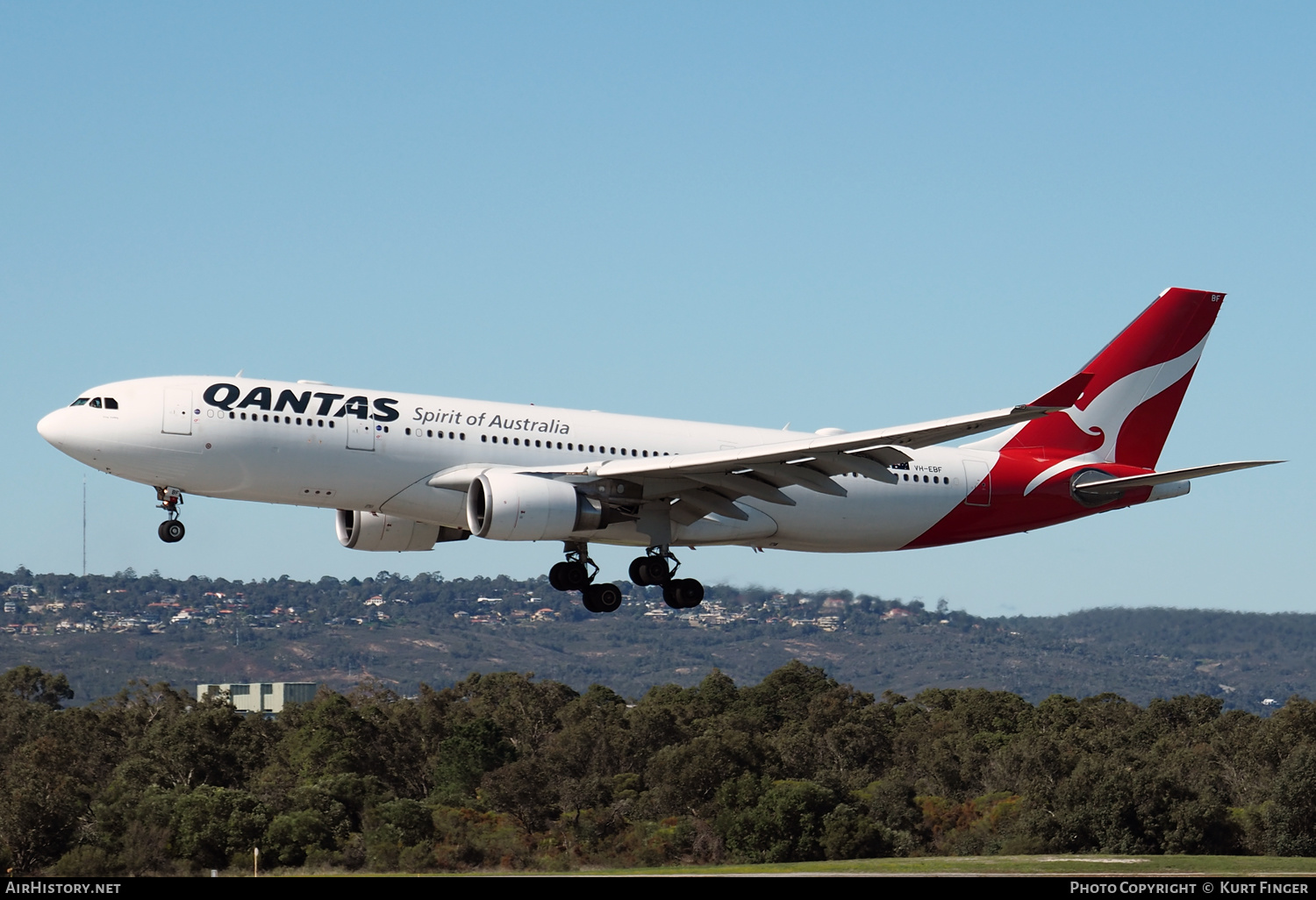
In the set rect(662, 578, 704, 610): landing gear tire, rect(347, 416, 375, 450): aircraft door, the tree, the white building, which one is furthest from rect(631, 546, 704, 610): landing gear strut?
the white building

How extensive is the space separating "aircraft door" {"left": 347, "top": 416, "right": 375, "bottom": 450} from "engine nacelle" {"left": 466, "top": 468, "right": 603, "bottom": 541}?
2.53 m

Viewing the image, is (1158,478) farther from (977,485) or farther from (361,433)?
(361,433)

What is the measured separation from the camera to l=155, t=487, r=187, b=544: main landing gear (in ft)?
120

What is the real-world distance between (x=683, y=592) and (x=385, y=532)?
7.71 metres

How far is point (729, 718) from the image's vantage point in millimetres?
108500

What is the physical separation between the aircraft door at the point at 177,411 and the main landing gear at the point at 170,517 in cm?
183

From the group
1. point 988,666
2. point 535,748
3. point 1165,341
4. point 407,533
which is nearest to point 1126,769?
point 535,748

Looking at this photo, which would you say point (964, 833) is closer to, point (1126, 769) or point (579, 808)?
point (1126, 769)

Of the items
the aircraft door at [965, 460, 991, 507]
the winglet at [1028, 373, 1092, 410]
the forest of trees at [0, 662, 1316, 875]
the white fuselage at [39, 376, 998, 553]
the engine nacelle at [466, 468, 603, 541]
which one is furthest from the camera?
the forest of trees at [0, 662, 1316, 875]

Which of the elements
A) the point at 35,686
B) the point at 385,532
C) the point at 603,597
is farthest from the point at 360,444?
the point at 35,686

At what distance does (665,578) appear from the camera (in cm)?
4006

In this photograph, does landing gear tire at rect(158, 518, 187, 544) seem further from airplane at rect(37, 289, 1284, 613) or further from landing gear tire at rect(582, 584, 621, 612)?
landing gear tire at rect(582, 584, 621, 612)

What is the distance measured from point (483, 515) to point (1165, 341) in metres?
21.2

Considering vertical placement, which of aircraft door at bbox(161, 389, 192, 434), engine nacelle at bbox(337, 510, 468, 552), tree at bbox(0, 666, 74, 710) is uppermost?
aircraft door at bbox(161, 389, 192, 434)
